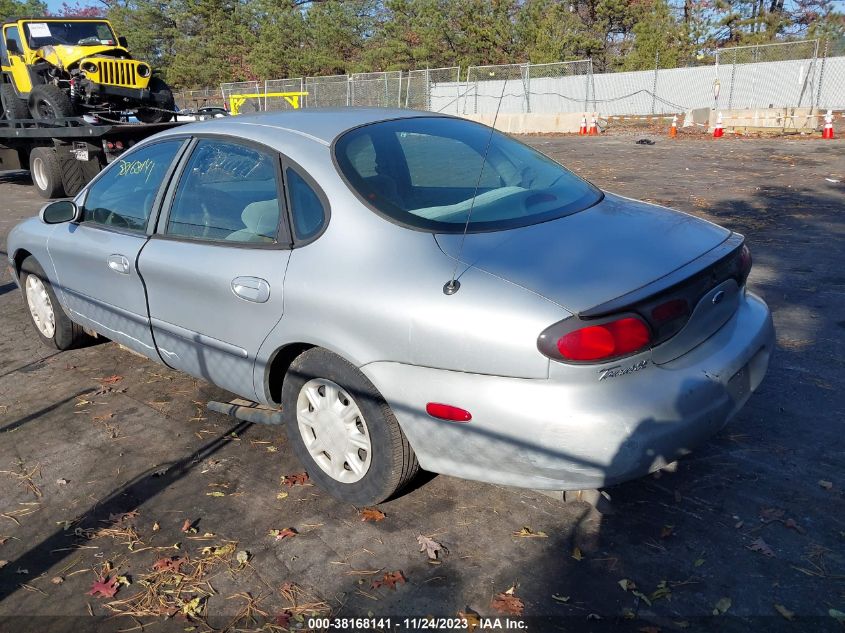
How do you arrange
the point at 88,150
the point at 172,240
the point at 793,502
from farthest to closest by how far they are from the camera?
the point at 88,150, the point at 172,240, the point at 793,502

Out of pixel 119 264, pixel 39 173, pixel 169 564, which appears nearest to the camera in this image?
pixel 169 564

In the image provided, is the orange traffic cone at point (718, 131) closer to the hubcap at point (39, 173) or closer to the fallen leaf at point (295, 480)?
the hubcap at point (39, 173)

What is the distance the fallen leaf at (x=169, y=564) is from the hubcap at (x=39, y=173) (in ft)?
39.7

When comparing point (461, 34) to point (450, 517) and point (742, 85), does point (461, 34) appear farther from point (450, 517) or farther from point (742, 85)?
point (450, 517)

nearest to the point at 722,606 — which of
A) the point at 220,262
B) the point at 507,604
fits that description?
the point at 507,604

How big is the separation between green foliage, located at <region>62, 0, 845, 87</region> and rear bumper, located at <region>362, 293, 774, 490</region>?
1162 inches

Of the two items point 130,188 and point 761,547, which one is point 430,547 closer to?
point 761,547

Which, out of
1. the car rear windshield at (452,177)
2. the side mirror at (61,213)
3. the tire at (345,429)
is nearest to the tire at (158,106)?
the side mirror at (61,213)

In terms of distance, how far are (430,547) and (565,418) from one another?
2.84 feet

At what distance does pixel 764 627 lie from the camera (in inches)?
96.2

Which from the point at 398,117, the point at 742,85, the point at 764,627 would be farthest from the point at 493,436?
the point at 742,85

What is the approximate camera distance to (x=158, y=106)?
567 inches

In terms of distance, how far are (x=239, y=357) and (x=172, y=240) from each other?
0.79 metres

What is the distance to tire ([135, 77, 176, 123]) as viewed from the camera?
14211mm
